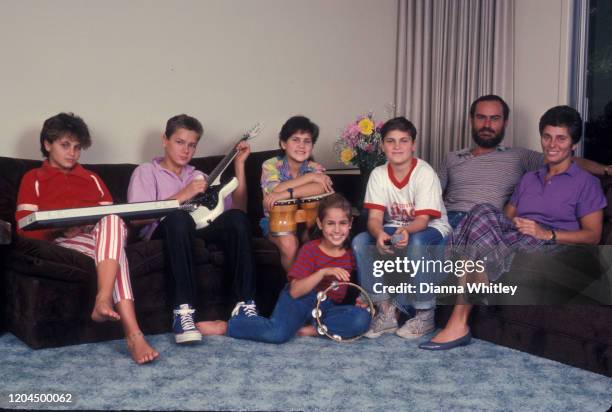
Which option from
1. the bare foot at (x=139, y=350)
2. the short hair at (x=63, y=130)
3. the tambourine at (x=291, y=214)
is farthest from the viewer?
the tambourine at (x=291, y=214)

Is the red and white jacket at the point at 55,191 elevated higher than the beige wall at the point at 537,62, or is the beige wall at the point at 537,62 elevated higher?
the beige wall at the point at 537,62

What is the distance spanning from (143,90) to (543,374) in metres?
2.52

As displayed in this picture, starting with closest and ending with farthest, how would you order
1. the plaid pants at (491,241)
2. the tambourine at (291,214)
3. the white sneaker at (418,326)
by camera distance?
the plaid pants at (491,241) → the white sneaker at (418,326) → the tambourine at (291,214)

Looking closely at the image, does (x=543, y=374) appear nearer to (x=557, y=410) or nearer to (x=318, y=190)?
(x=557, y=410)

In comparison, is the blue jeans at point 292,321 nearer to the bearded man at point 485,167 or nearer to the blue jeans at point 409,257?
the blue jeans at point 409,257

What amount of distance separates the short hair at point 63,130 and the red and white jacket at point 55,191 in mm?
Result: 117

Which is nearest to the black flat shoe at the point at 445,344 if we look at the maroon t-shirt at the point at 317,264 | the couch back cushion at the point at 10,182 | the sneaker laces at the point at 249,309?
the maroon t-shirt at the point at 317,264

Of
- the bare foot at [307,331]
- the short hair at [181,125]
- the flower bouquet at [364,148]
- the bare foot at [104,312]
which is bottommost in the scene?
the bare foot at [307,331]

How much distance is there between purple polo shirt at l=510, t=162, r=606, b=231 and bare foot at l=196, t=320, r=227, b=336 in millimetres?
1369

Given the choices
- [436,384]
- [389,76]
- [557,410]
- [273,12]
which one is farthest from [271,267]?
[389,76]

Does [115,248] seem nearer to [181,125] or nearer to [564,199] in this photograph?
[181,125]

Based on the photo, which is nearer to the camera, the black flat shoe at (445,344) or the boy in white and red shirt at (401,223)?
the black flat shoe at (445,344)

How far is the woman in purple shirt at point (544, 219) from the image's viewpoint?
9.26ft

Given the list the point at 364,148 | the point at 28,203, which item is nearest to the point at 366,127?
the point at 364,148
